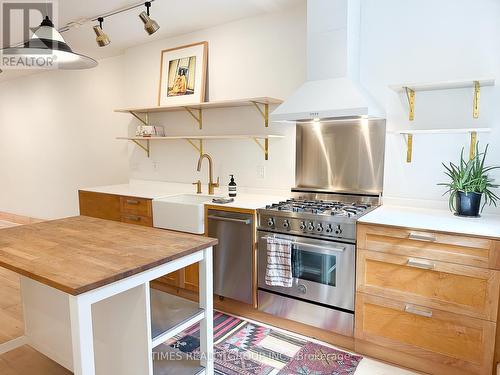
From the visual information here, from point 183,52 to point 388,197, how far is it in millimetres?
2653

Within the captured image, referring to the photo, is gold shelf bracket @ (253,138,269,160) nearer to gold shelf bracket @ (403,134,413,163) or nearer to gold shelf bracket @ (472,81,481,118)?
gold shelf bracket @ (403,134,413,163)

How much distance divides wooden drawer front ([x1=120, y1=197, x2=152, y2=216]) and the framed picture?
117cm

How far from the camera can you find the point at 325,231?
94.0 inches

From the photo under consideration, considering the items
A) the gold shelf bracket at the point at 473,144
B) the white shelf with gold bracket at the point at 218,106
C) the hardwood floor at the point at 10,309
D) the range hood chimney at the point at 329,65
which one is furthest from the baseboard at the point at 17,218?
the gold shelf bracket at the point at 473,144

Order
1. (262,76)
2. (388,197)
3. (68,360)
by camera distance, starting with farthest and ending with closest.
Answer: (262,76)
(388,197)
(68,360)

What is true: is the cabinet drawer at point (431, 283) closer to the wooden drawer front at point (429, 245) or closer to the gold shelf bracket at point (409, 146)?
the wooden drawer front at point (429, 245)

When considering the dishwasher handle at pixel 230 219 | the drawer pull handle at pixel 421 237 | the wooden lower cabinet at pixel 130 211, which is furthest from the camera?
the wooden lower cabinet at pixel 130 211

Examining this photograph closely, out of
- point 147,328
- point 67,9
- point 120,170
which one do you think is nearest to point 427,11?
point 147,328

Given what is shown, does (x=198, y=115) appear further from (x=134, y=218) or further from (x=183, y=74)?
(x=134, y=218)

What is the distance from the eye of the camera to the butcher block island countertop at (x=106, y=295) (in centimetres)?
130

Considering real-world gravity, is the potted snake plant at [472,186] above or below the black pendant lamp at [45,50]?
below

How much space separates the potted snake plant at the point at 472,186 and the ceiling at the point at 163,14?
6.27 feet

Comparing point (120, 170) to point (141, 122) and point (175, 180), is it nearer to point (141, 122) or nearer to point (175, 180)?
point (141, 122)

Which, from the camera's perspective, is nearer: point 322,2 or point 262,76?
point 322,2
